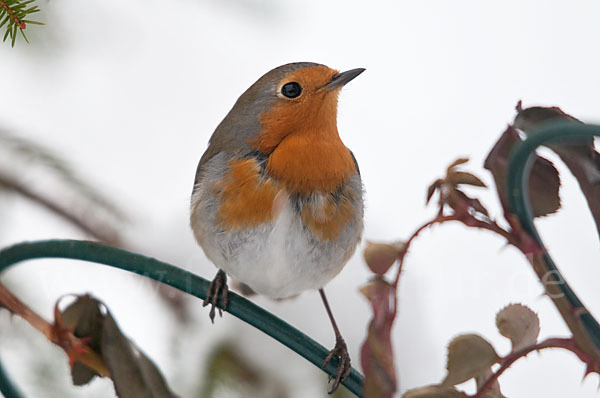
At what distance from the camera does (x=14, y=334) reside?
121 centimetres

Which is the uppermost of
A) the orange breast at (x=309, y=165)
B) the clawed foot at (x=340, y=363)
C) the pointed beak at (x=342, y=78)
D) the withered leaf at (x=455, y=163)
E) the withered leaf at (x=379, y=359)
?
the pointed beak at (x=342, y=78)

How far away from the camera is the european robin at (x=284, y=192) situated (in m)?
0.90

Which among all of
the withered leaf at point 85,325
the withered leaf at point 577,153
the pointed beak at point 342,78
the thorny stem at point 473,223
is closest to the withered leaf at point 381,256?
the thorny stem at point 473,223

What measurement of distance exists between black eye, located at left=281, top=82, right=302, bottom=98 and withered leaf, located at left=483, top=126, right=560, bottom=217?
47cm

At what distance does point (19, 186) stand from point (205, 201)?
0.51 meters

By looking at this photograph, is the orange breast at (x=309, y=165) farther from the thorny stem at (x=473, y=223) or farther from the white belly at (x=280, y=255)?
the thorny stem at (x=473, y=223)

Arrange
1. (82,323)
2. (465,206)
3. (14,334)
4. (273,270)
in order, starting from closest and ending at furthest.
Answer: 1. (465,206)
2. (82,323)
3. (273,270)
4. (14,334)

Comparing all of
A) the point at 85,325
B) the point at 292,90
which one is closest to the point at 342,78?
the point at 292,90

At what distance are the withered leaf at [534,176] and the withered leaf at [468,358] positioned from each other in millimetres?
94

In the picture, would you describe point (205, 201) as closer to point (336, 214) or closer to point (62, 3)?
point (336, 214)

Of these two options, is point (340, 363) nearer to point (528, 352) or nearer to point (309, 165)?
point (309, 165)

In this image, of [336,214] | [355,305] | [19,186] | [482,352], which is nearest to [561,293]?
[482,352]

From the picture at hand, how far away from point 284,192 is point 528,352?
1.51 ft

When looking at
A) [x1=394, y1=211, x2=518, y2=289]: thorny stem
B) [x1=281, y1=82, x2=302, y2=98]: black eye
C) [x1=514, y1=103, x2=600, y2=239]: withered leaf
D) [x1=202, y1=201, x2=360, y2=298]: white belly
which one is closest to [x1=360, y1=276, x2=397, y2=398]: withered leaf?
[x1=394, y1=211, x2=518, y2=289]: thorny stem
